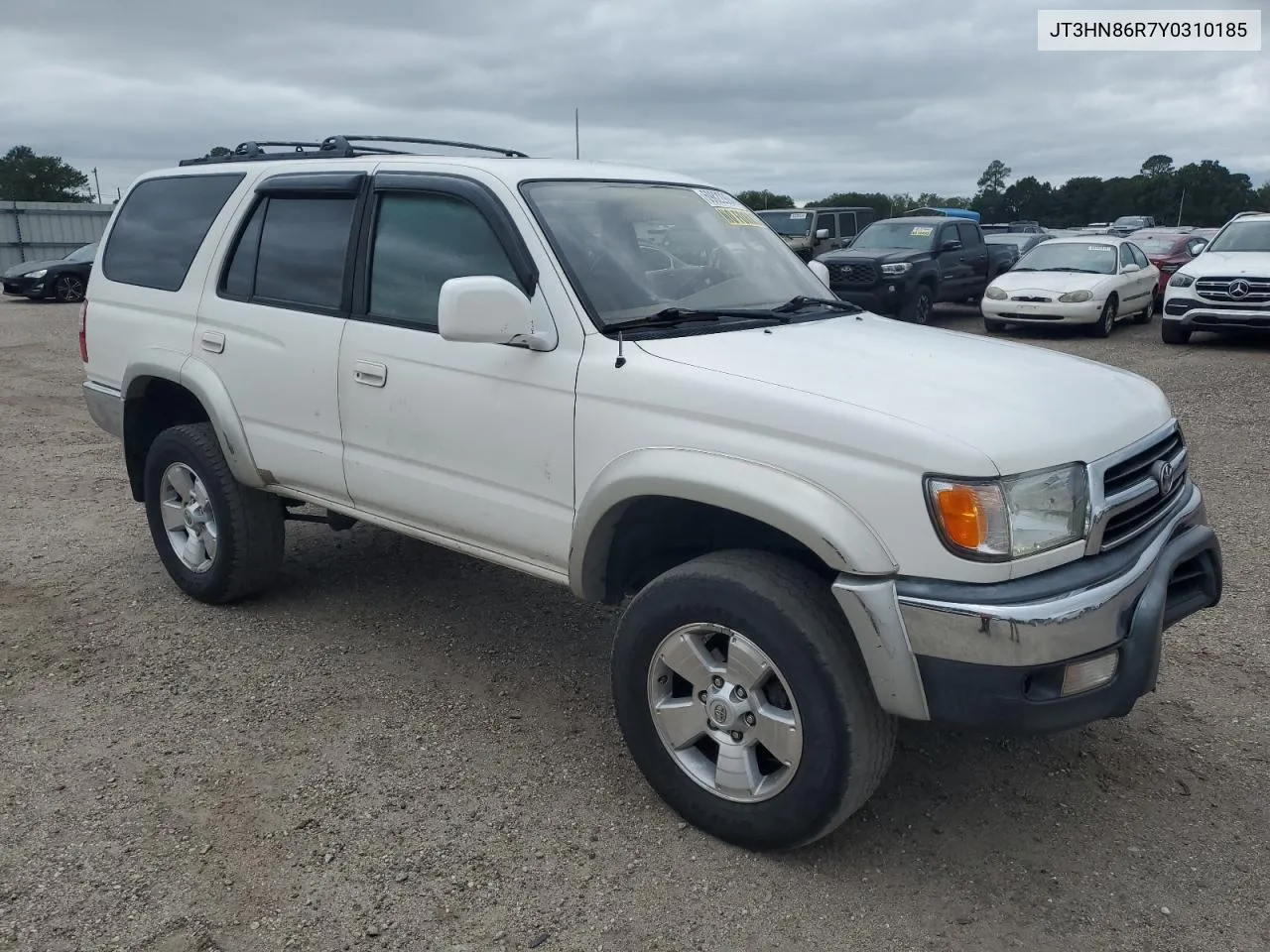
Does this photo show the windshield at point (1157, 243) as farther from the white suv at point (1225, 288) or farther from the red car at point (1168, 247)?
the white suv at point (1225, 288)

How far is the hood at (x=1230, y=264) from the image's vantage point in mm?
13031

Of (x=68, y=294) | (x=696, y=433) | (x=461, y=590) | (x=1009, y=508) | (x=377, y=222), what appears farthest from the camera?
(x=68, y=294)

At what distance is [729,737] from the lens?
10.2 ft

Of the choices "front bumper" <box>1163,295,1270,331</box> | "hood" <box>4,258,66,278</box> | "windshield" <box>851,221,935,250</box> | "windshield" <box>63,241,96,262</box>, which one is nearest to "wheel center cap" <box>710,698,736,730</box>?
"front bumper" <box>1163,295,1270,331</box>

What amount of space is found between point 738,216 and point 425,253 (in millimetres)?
1276

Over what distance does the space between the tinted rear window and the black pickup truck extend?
10744mm

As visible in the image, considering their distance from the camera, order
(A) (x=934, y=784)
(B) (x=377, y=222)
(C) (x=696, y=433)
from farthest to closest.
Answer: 1. (B) (x=377, y=222)
2. (A) (x=934, y=784)
3. (C) (x=696, y=433)

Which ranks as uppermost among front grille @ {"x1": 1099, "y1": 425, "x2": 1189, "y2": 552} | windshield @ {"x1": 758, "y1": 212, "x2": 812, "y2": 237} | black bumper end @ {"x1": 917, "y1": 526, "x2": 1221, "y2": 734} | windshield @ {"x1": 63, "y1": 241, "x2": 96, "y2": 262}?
windshield @ {"x1": 758, "y1": 212, "x2": 812, "y2": 237}

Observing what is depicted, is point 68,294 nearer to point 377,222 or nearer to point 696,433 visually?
point 377,222

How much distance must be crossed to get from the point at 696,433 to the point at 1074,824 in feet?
5.55

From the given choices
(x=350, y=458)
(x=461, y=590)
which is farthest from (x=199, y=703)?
(x=461, y=590)

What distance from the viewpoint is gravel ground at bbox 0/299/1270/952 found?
2865 millimetres

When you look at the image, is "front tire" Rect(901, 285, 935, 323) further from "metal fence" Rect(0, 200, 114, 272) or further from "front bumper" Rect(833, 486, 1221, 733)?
"metal fence" Rect(0, 200, 114, 272)

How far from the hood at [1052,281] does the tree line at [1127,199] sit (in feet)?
177
